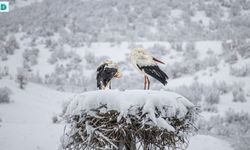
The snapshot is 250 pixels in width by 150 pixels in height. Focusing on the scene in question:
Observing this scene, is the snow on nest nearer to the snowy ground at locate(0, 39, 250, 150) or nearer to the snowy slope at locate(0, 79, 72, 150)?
the snowy ground at locate(0, 39, 250, 150)

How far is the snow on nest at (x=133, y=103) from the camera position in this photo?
4641mm

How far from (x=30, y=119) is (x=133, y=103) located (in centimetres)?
737

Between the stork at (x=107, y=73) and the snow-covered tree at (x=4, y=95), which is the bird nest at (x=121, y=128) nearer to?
the stork at (x=107, y=73)

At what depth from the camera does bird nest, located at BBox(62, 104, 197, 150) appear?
4.69 meters

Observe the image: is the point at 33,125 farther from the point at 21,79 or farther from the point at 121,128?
the point at 121,128

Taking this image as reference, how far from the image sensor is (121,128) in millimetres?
4672

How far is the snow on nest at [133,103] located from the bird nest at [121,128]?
0.03 m

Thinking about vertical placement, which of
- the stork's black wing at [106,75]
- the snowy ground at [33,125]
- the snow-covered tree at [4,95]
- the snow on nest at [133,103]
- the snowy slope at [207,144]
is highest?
the stork's black wing at [106,75]

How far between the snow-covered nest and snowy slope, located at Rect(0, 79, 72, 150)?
501 cm

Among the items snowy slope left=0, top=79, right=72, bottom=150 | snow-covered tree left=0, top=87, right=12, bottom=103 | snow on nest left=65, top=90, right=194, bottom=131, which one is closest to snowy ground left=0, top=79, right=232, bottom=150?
snowy slope left=0, top=79, right=72, bottom=150

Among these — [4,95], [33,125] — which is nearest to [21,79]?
[4,95]

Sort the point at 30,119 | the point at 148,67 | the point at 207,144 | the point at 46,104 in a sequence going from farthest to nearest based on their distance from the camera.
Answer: the point at 46,104, the point at 30,119, the point at 207,144, the point at 148,67

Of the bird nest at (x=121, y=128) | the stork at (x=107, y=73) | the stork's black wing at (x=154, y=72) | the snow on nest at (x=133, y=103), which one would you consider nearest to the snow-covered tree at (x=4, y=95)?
the stork at (x=107, y=73)

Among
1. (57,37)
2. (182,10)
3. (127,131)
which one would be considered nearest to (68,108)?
(127,131)
